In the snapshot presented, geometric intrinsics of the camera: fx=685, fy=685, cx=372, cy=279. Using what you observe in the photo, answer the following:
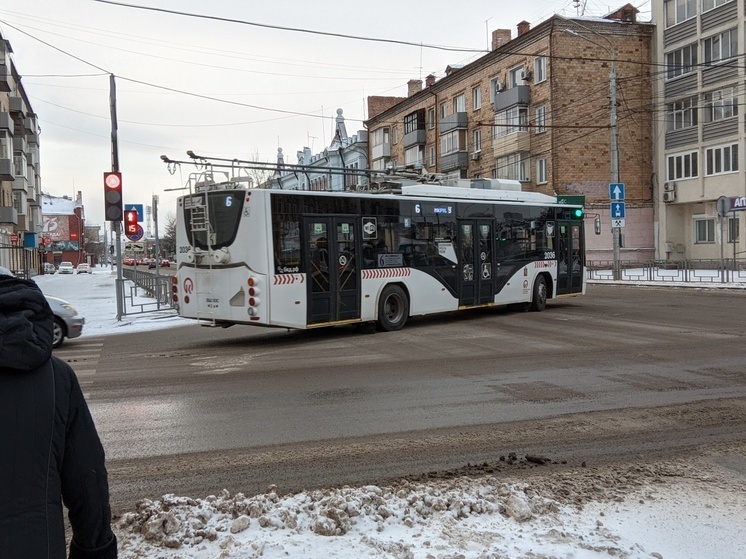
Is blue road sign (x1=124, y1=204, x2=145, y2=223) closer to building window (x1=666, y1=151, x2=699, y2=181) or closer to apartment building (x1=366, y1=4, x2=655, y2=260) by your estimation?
apartment building (x1=366, y1=4, x2=655, y2=260)

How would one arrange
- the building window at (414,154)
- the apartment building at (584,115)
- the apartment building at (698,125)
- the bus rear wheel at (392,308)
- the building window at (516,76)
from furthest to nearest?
the building window at (414,154) → the building window at (516,76) → the apartment building at (584,115) → the apartment building at (698,125) → the bus rear wheel at (392,308)

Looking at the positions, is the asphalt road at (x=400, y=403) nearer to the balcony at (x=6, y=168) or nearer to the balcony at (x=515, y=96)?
the balcony at (x=515, y=96)

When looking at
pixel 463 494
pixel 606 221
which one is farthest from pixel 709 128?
pixel 463 494

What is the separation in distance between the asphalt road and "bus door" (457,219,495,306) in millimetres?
2441

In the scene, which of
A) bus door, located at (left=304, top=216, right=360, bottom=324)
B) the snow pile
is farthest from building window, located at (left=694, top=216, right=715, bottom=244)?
the snow pile

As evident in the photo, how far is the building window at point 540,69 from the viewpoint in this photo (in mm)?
43688

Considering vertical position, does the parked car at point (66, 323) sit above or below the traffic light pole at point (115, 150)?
below

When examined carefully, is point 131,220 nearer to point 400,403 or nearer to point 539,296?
point 539,296

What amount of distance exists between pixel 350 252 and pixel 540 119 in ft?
110

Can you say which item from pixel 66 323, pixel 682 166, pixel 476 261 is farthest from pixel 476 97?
pixel 66 323

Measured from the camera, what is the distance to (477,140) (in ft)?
171

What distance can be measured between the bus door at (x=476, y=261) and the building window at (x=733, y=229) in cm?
2581

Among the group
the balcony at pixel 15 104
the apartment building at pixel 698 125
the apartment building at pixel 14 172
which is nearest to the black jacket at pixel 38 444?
the apartment building at pixel 14 172

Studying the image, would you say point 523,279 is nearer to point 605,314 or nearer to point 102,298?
point 605,314
